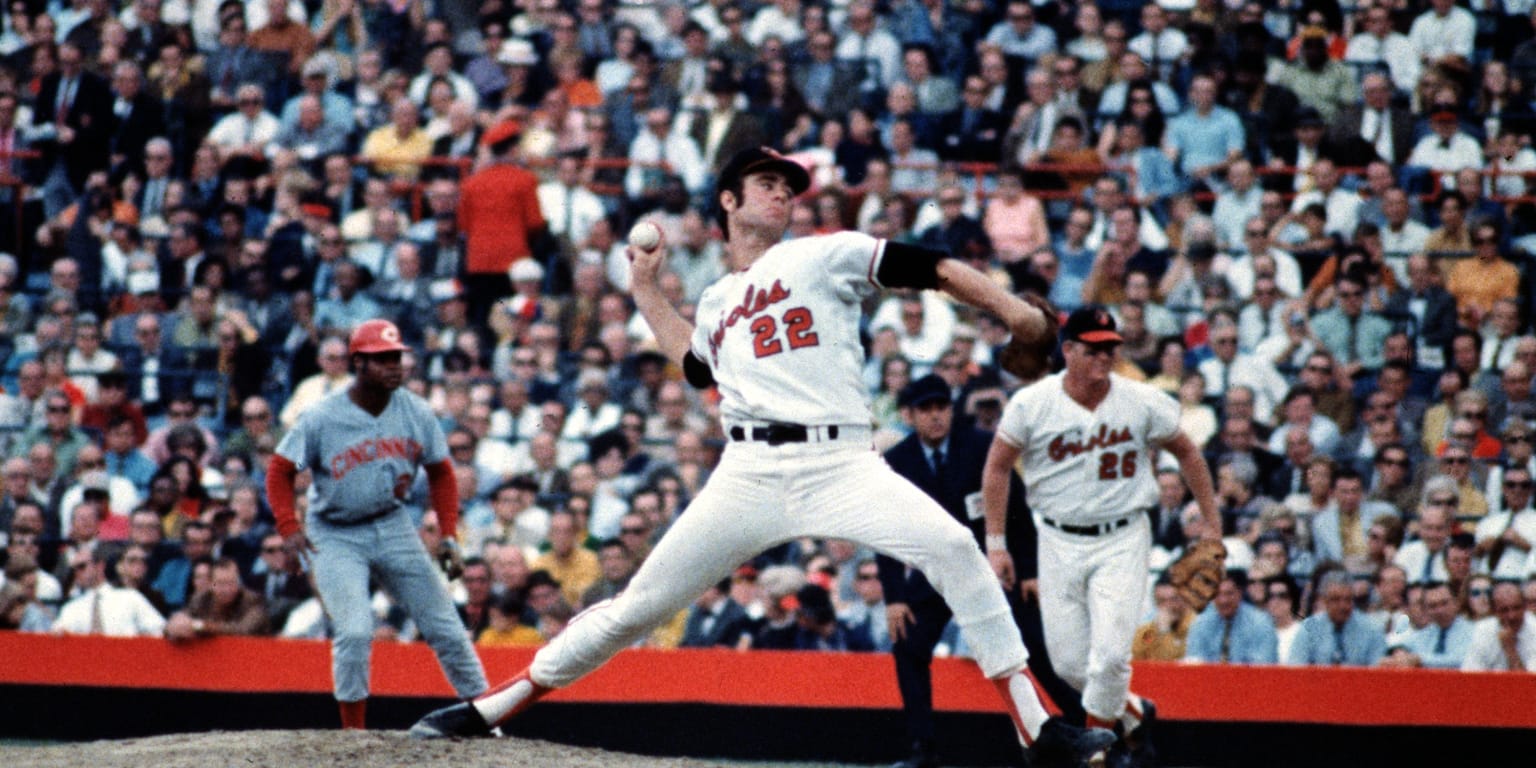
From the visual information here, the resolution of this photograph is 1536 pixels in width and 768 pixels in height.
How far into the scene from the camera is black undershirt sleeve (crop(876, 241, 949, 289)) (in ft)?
19.5

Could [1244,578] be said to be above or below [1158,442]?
below

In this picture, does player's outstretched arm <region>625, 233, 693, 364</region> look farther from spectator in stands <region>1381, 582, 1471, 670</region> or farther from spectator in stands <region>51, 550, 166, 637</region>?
spectator in stands <region>51, 550, 166, 637</region>

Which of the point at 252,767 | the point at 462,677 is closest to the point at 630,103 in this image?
the point at 462,677

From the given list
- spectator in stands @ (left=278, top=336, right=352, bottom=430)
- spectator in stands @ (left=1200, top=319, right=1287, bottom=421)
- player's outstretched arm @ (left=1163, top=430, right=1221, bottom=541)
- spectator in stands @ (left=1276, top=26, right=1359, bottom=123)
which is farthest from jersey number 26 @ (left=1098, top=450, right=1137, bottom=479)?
spectator in stands @ (left=1276, top=26, right=1359, bottom=123)

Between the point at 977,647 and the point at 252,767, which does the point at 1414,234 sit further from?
the point at 252,767

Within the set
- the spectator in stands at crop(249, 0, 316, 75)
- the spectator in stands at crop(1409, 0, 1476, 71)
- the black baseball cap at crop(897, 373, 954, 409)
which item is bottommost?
the black baseball cap at crop(897, 373, 954, 409)

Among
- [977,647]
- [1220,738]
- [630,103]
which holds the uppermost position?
[630,103]

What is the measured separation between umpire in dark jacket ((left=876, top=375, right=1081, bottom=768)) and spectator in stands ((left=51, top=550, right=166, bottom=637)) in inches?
202

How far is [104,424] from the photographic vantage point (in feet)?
45.9

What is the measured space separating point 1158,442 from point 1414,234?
6.55m

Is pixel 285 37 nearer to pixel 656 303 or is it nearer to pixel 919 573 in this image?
pixel 919 573

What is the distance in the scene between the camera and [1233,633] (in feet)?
35.1

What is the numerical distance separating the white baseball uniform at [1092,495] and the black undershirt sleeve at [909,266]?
2.21 m

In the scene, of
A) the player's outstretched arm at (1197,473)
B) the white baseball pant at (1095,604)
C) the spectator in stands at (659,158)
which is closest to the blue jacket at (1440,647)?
the player's outstretched arm at (1197,473)
